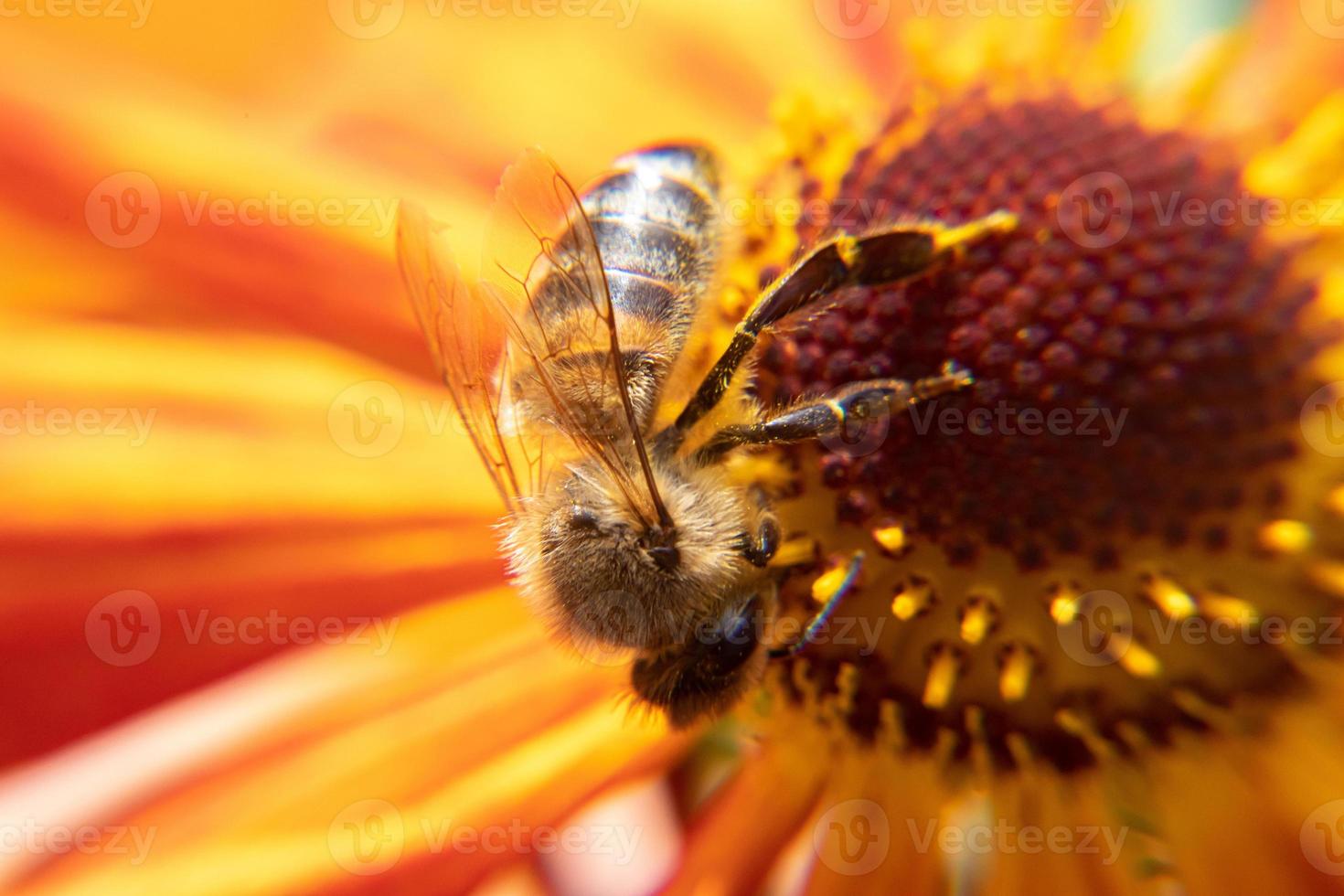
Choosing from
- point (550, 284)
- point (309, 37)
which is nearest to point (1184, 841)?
point (550, 284)

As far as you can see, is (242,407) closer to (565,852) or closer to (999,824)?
(565,852)
